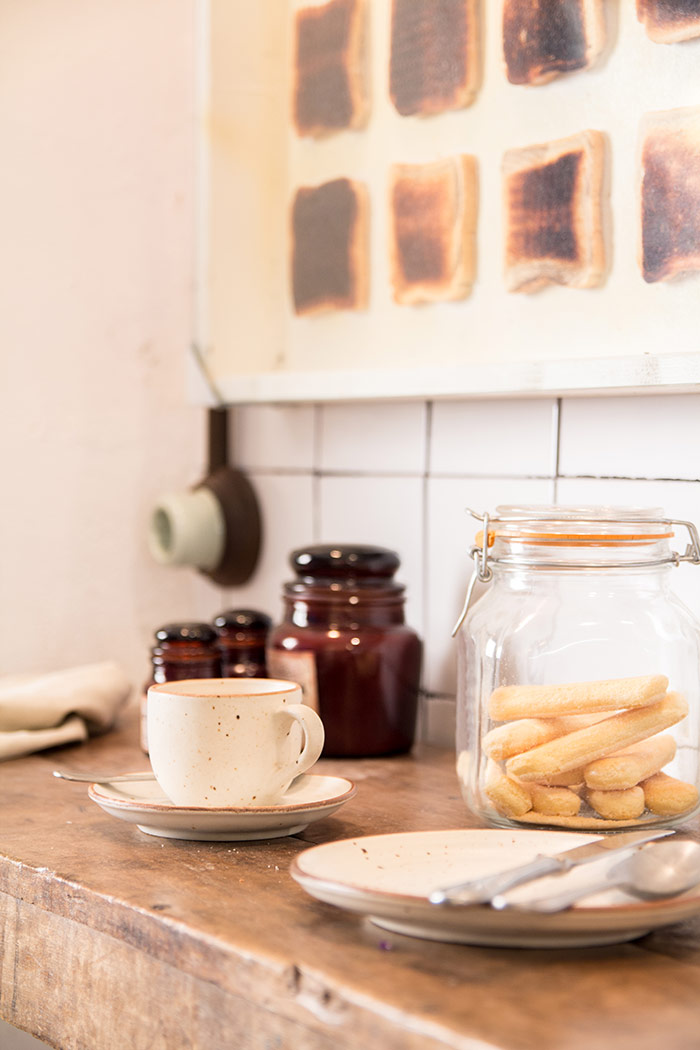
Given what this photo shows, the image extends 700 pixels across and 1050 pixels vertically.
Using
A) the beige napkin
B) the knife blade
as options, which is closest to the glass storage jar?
the knife blade

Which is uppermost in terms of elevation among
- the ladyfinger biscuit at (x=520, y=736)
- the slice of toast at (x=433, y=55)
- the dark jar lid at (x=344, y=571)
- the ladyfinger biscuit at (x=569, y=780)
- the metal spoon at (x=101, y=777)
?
the slice of toast at (x=433, y=55)

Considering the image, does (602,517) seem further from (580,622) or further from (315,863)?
(315,863)

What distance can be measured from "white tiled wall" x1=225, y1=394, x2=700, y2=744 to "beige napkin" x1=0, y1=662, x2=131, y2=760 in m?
0.27

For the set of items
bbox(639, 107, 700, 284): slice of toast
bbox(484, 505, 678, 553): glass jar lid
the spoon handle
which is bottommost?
the spoon handle

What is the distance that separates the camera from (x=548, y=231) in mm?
1060

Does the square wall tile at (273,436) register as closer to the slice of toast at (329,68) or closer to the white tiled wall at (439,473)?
the white tiled wall at (439,473)

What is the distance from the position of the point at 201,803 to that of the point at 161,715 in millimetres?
63

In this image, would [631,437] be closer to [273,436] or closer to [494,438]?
[494,438]

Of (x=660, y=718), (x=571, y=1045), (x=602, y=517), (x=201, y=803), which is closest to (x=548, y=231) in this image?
(x=602, y=517)

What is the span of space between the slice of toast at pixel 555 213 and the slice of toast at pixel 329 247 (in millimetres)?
209

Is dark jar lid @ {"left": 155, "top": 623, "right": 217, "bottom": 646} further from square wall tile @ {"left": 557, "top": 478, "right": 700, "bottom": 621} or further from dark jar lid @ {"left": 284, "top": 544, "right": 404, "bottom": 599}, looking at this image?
square wall tile @ {"left": 557, "top": 478, "right": 700, "bottom": 621}

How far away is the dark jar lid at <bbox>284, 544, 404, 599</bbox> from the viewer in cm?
113

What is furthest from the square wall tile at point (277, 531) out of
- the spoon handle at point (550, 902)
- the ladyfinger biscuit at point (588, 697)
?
the spoon handle at point (550, 902)

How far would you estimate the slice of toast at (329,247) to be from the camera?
127 centimetres
